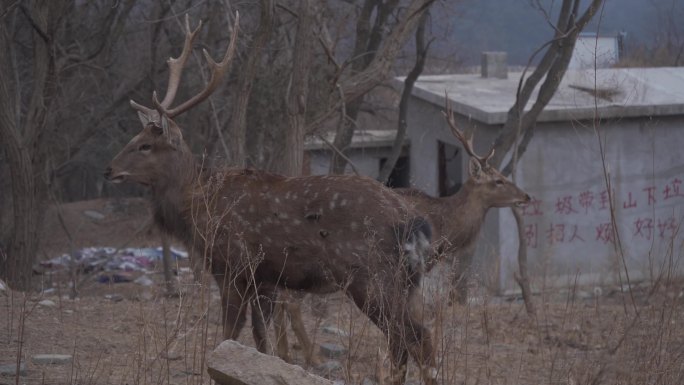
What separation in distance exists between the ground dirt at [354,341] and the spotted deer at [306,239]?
9.5 inches

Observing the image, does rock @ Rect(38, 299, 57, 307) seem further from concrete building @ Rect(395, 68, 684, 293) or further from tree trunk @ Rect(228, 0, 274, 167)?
concrete building @ Rect(395, 68, 684, 293)


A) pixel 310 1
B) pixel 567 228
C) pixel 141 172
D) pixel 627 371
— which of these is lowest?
pixel 567 228

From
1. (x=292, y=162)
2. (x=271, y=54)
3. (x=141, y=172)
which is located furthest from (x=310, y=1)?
Answer: (x=271, y=54)

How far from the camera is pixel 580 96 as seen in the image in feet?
55.8

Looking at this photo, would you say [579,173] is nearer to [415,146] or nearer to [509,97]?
[509,97]

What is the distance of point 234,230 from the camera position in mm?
6824

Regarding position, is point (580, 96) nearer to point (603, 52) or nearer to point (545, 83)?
point (545, 83)

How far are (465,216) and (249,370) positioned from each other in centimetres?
512

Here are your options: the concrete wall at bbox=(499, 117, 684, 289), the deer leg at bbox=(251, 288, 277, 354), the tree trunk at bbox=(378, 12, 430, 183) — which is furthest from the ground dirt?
the concrete wall at bbox=(499, 117, 684, 289)

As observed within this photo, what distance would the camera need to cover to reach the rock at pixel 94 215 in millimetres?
24631

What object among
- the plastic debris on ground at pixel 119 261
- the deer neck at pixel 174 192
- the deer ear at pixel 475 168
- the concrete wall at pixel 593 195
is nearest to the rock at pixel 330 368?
the deer neck at pixel 174 192

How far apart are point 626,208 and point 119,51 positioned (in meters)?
9.19

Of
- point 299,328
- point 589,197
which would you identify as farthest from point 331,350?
point 589,197

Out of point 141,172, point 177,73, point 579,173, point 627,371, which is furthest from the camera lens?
point 579,173
